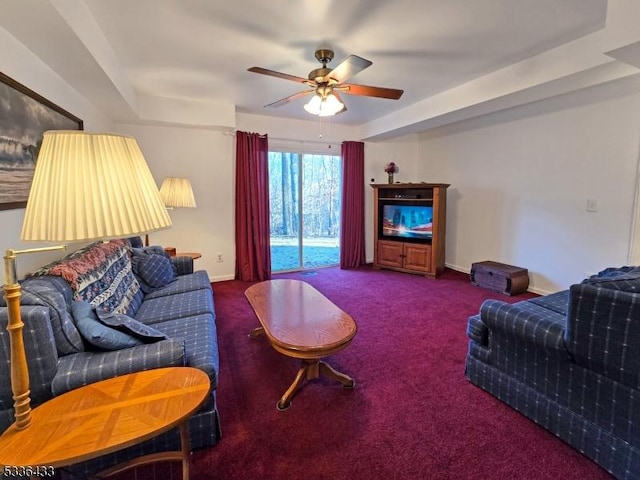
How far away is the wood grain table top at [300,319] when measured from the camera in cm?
190

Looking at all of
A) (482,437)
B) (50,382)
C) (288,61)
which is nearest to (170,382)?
(50,382)

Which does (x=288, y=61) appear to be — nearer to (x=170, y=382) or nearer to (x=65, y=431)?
(x=170, y=382)

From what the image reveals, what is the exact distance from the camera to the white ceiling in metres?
2.04

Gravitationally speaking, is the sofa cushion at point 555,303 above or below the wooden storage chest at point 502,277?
above

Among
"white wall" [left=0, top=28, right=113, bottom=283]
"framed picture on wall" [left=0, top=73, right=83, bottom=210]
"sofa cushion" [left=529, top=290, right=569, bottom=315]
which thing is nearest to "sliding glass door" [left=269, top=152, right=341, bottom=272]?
"white wall" [left=0, top=28, right=113, bottom=283]

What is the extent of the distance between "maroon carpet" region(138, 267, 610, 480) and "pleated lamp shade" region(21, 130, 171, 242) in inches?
51.6

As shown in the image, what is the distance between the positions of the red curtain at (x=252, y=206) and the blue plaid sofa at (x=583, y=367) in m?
3.37

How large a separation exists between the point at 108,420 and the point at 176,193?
2.90m

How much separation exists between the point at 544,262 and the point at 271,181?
12.7 ft

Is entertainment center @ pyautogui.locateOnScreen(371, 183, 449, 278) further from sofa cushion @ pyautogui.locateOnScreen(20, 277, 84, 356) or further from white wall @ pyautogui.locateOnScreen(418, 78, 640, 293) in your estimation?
sofa cushion @ pyautogui.locateOnScreen(20, 277, 84, 356)

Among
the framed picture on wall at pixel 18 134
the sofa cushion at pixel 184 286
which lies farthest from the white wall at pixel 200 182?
the framed picture on wall at pixel 18 134

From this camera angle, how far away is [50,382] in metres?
1.36

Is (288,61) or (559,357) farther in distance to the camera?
(288,61)

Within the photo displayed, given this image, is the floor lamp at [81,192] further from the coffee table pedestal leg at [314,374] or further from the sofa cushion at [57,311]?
the coffee table pedestal leg at [314,374]
